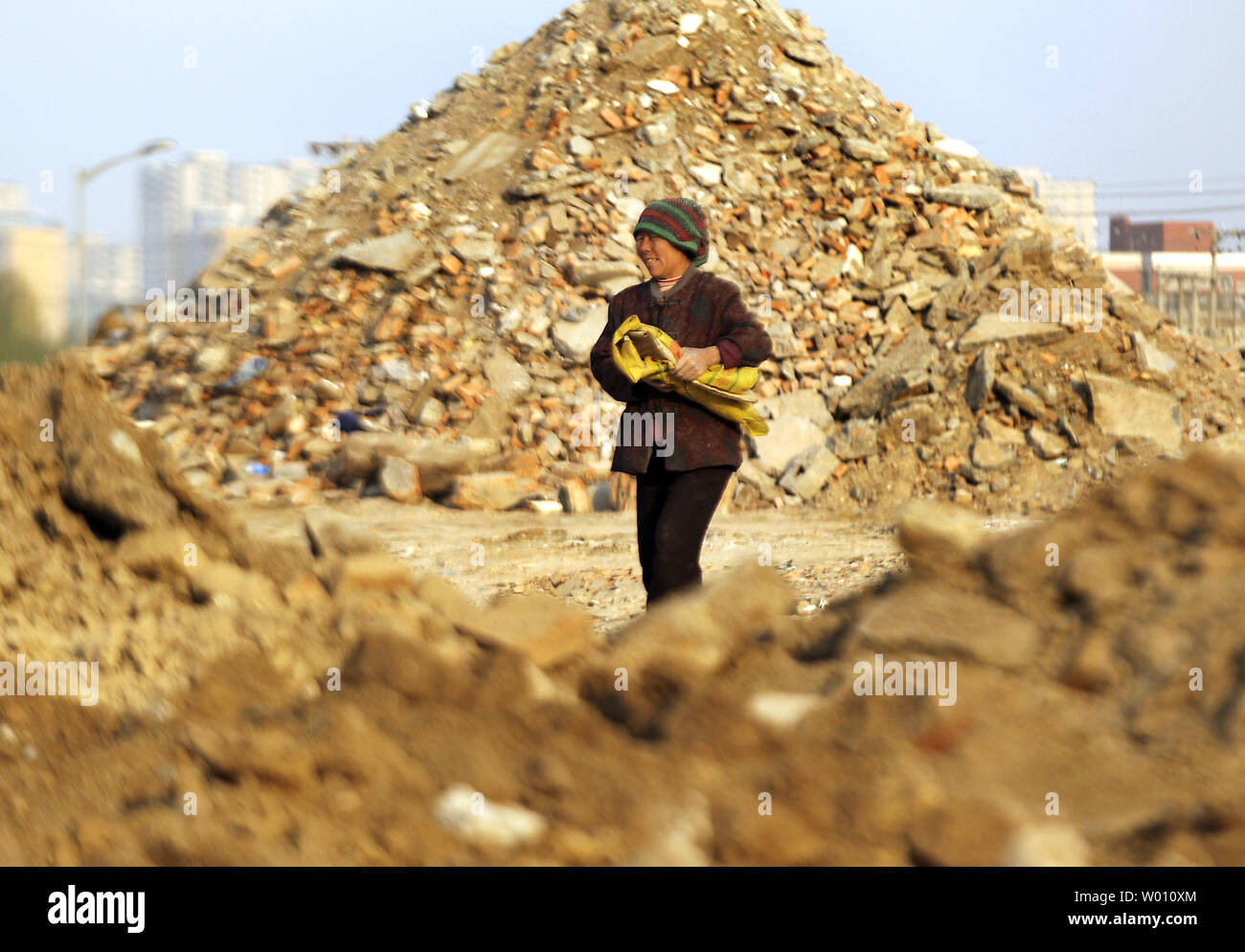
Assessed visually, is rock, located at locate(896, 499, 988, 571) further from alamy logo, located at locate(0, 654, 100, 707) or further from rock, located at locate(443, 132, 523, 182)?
rock, located at locate(443, 132, 523, 182)

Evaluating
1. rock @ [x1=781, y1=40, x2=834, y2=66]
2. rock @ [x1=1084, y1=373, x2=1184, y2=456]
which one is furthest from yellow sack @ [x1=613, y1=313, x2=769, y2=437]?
rock @ [x1=781, y1=40, x2=834, y2=66]

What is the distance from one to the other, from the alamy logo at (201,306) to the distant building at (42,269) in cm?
115

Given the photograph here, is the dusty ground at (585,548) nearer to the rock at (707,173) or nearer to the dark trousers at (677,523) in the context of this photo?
the dark trousers at (677,523)

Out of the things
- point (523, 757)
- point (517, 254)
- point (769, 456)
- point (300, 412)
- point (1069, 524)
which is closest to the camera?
point (523, 757)

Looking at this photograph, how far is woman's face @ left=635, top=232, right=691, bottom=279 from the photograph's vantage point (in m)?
3.89

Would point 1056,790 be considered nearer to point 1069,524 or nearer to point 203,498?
point 1069,524

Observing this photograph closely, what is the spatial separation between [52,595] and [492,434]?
736cm

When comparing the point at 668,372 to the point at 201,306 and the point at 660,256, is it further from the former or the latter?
the point at 201,306

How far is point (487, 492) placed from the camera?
388 inches

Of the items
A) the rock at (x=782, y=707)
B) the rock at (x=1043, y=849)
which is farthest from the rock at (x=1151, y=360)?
the rock at (x=1043, y=849)

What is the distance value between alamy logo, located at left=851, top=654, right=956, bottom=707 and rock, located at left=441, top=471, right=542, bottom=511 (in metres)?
7.23

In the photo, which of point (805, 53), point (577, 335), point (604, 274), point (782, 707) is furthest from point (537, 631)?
point (805, 53)
